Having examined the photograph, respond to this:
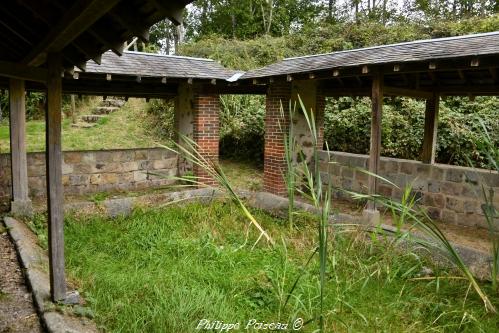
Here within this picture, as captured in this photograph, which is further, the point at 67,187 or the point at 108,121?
the point at 108,121

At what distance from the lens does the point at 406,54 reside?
5781 mm

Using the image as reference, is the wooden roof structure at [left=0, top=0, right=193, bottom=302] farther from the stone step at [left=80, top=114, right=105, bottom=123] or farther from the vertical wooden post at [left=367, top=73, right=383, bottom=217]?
the stone step at [left=80, top=114, right=105, bottom=123]

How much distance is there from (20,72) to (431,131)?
22.3 ft

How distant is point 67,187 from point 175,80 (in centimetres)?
291

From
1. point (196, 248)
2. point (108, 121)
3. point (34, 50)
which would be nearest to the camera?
point (34, 50)

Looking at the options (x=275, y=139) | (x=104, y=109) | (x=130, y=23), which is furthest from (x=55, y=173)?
(x=104, y=109)

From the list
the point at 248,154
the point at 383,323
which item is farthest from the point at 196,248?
the point at 248,154

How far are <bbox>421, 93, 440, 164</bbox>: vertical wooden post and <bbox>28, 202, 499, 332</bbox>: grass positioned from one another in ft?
8.81

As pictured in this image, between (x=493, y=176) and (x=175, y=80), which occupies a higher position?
(x=175, y=80)

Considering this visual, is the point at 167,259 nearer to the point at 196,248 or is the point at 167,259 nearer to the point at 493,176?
the point at 196,248

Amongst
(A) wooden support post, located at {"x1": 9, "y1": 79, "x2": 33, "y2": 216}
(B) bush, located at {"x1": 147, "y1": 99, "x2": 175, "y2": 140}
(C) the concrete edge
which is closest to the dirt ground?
(C) the concrete edge

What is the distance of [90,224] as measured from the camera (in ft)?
21.9

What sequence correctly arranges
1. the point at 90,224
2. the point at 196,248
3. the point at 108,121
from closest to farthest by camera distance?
the point at 196,248
the point at 90,224
the point at 108,121

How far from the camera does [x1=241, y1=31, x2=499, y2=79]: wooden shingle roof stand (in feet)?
16.7
